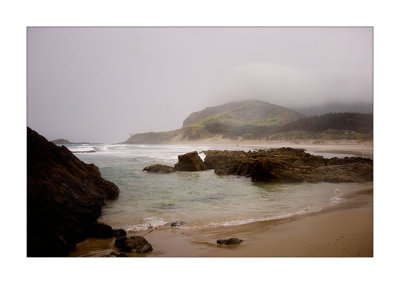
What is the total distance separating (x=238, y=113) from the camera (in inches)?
258

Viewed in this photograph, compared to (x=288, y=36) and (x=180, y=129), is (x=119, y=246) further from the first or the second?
(x=288, y=36)

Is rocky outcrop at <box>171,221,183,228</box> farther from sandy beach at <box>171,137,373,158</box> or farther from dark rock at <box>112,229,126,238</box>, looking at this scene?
sandy beach at <box>171,137,373,158</box>

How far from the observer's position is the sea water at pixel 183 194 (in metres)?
4.85

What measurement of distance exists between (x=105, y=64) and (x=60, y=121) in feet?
5.33

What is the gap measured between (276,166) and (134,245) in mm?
6004

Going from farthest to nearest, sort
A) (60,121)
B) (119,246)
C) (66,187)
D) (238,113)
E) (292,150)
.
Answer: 1. (292,150)
2. (238,113)
3. (60,121)
4. (66,187)
5. (119,246)

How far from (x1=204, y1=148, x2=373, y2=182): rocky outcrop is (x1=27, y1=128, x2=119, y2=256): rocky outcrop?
4516mm

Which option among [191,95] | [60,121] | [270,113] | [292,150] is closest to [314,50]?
[270,113]

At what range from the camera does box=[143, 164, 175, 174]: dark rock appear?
7625 millimetres

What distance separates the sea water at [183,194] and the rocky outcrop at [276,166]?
1.16 feet

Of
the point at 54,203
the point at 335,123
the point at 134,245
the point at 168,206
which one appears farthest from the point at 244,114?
the point at 54,203

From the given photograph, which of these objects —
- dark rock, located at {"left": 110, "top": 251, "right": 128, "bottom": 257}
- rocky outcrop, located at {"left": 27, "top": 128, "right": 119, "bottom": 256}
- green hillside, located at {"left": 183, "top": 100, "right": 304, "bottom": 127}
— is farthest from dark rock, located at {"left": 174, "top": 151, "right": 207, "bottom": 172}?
dark rock, located at {"left": 110, "top": 251, "right": 128, "bottom": 257}
